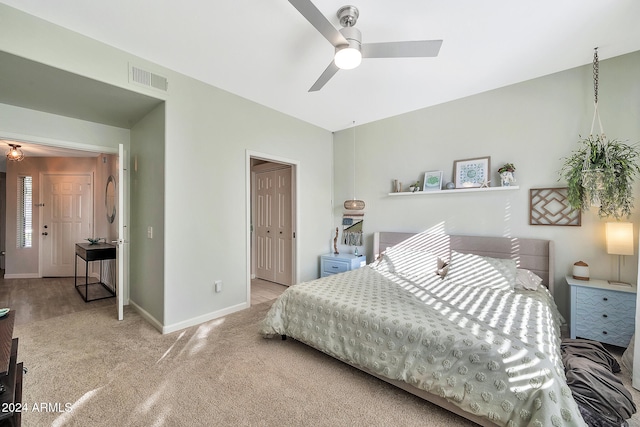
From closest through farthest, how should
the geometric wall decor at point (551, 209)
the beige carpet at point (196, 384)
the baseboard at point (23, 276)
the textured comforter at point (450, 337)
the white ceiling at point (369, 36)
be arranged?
the textured comforter at point (450, 337), the beige carpet at point (196, 384), the white ceiling at point (369, 36), the geometric wall decor at point (551, 209), the baseboard at point (23, 276)

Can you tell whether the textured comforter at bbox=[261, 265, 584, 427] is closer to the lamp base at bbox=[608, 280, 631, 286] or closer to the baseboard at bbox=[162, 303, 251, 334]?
the lamp base at bbox=[608, 280, 631, 286]

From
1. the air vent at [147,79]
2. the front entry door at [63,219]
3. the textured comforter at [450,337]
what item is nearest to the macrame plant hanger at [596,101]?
the textured comforter at [450,337]

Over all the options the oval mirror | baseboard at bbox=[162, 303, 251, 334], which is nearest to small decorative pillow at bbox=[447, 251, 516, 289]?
baseboard at bbox=[162, 303, 251, 334]

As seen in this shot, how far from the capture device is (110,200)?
15.3 feet

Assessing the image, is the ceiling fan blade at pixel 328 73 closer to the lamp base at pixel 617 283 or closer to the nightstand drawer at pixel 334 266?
the nightstand drawer at pixel 334 266

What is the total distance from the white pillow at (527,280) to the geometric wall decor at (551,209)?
607mm

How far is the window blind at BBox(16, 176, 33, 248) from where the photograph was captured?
535 centimetres

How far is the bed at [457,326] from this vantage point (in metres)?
1.45

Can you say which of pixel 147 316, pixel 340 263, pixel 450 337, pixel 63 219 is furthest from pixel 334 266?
pixel 63 219

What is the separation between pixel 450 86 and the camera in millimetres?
3215

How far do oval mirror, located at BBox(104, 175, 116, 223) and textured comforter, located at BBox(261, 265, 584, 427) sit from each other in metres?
3.62

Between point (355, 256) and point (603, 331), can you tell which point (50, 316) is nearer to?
point (355, 256)

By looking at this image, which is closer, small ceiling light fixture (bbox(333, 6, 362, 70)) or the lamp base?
small ceiling light fixture (bbox(333, 6, 362, 70))

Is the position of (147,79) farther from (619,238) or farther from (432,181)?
(619,238)
